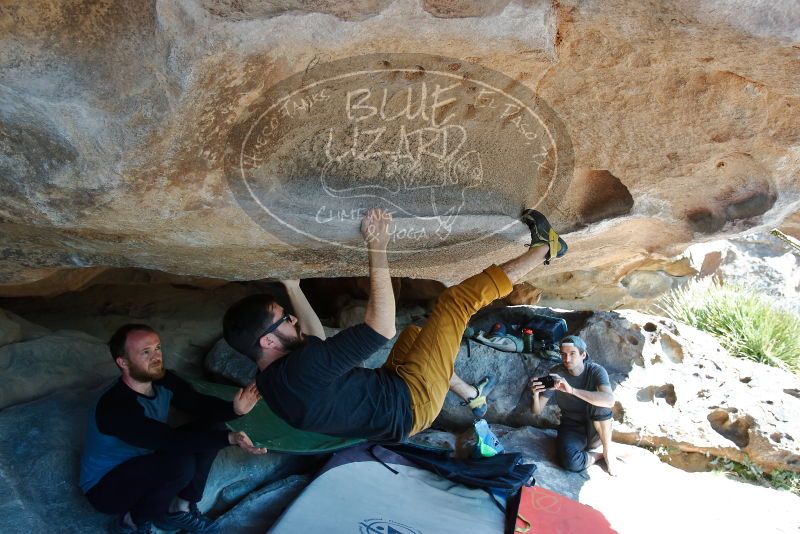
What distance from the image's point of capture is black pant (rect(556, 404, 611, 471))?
3.74 meters

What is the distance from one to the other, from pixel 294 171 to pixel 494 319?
9.30ft

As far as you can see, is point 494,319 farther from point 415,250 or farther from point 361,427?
point 361,427

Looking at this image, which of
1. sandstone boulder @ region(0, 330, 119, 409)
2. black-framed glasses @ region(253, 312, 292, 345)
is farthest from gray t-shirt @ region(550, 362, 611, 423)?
sandstone boulder @ region(0, 330, 119, 409)

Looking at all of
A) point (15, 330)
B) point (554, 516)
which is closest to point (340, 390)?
point (554, 516)

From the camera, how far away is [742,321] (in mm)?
6148

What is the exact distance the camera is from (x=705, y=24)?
1.74 metres

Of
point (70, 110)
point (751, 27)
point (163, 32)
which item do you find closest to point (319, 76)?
point (163, 32)

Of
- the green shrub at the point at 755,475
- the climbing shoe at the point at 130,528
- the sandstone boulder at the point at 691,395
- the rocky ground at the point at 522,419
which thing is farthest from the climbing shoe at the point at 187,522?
the green shrub at the point at 755,475

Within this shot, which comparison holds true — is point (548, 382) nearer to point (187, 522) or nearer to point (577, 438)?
point (577, 438)

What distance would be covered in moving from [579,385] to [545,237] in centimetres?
145

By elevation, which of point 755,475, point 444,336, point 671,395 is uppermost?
point 444,336

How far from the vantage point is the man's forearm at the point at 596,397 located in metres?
3.60

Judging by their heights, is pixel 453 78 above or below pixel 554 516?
above

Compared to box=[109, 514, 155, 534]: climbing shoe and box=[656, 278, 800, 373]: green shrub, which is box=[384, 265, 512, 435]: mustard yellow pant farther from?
box=[656, 278, 800, 373]: green shrub
